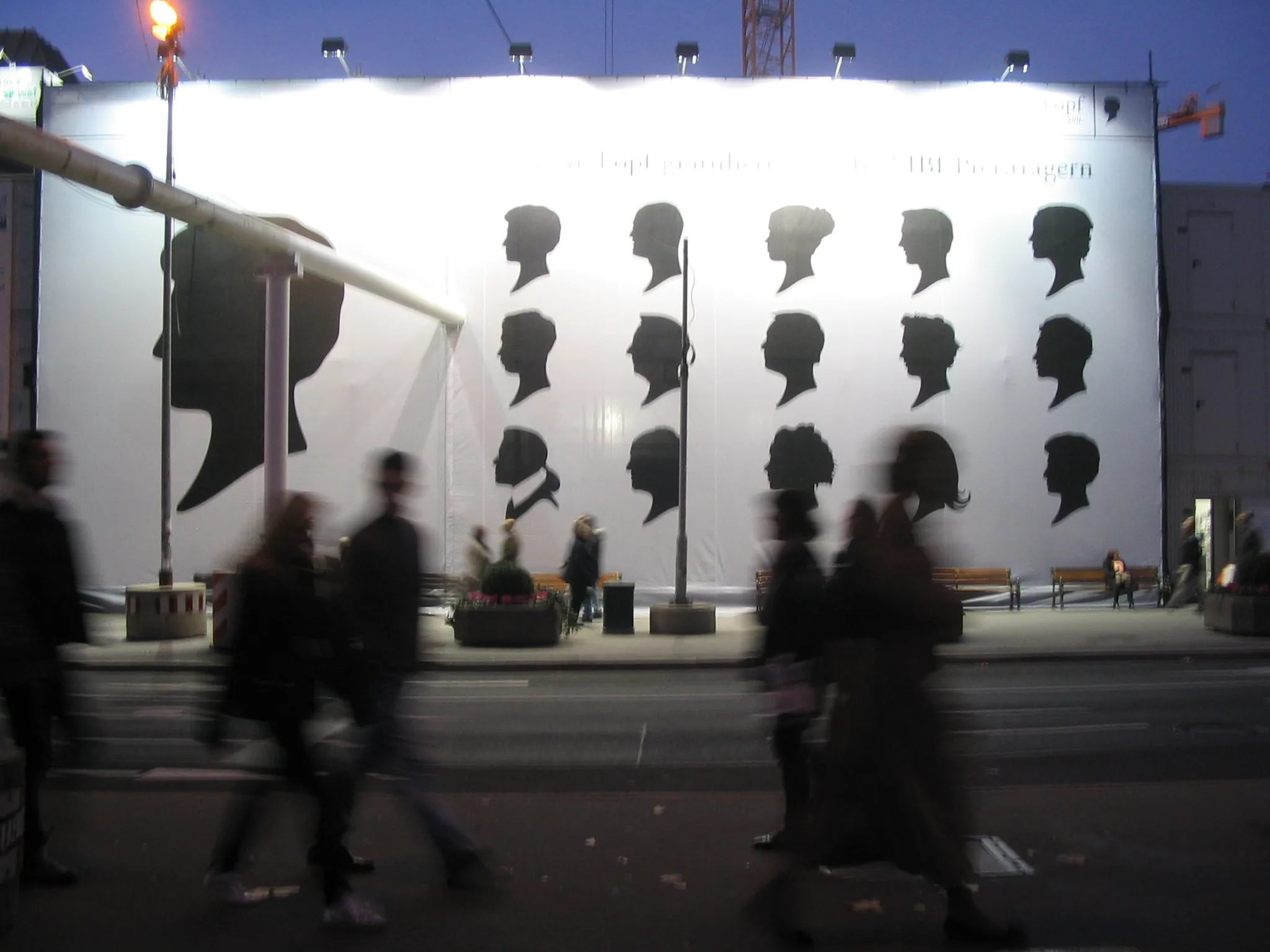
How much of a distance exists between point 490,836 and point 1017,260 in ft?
71.7

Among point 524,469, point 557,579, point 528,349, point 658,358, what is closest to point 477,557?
point 557,579

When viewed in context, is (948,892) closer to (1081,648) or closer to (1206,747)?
(1206,747)

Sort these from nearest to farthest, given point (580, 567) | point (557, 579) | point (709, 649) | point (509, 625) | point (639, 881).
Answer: point (639, 881) → point (709, 649) → point (509, 625) → point (580, 567) → point (557, 579)

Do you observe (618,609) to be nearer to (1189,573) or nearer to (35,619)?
(1189,573)

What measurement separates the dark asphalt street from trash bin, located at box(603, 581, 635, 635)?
13.4 feet

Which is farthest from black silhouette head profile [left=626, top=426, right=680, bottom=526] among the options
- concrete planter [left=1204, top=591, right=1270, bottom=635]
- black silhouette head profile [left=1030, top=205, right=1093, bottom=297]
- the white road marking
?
the white road marking

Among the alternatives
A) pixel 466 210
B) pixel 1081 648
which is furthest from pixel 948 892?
A: pixel 466 210

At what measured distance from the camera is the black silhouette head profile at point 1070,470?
2500 cm

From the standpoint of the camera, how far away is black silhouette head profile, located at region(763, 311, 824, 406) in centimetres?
2461

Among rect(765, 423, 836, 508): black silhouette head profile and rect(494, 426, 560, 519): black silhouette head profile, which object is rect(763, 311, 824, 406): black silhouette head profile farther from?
rect(494, 426, 560, 519): black silhouette head profile

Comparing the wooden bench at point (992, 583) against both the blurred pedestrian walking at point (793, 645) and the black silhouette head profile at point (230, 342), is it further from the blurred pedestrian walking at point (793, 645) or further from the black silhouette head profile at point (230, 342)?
the blurred pedestrian walking at point (793, 645)

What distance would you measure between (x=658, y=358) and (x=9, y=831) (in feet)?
69.4

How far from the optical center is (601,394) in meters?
24.6

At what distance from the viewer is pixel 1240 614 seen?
17.8 metres
